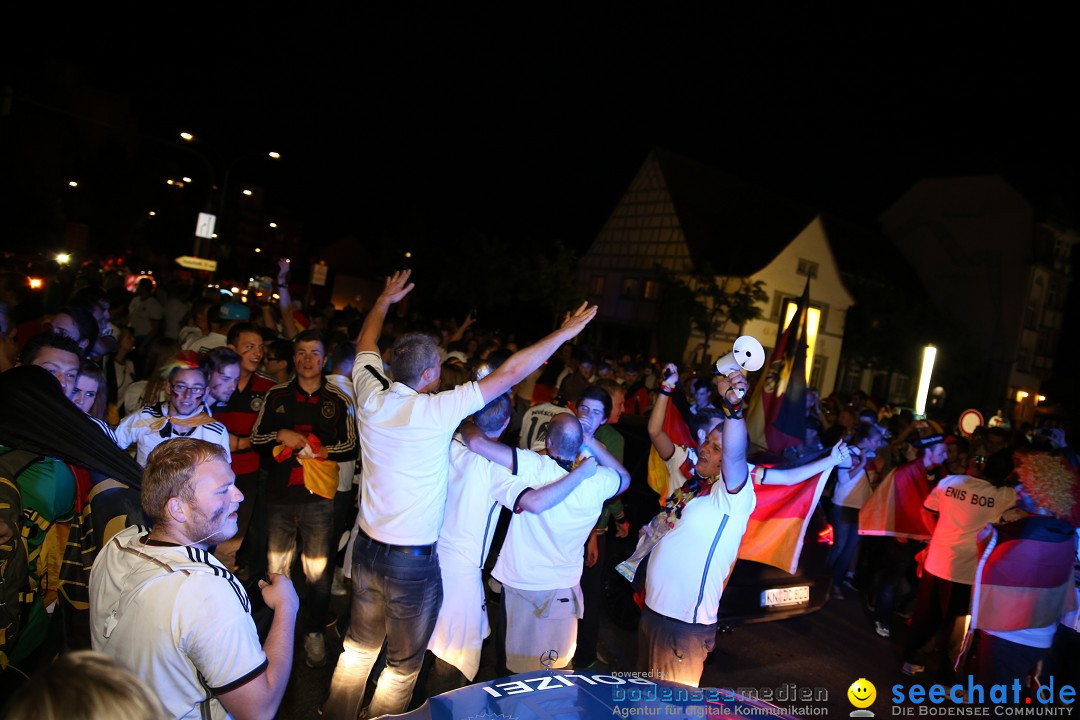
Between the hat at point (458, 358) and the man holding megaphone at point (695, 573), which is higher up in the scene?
the hat at point (458, 358)

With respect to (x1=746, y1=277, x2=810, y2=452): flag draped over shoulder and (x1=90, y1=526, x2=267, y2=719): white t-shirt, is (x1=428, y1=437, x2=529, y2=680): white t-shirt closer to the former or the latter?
(x1=90, y1=526, x2=267, y2=719): white t-shirt

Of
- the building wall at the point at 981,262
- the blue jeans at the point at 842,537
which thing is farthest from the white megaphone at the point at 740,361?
the building wall at the point at 981,262

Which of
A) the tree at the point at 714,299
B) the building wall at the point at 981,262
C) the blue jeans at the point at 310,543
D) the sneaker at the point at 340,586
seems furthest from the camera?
the building wall at the point at 981,262

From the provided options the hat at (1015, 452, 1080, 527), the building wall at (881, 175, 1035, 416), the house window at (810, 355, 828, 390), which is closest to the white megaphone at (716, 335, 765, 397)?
the hat at (1015, 452, 1080, 527)

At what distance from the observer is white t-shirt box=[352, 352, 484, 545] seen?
3664 mm

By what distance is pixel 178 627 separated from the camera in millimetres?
1974

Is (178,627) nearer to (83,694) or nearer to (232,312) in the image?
(83,694)

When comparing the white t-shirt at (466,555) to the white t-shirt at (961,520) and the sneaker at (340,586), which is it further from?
the white t-shirt at (961,520)

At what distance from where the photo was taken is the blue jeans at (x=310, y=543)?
195 inches

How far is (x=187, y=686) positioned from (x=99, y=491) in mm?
1507

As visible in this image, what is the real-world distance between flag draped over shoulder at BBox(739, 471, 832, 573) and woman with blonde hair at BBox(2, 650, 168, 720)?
463cm

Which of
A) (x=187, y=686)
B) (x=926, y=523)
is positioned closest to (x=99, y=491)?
(x=187, y=686)

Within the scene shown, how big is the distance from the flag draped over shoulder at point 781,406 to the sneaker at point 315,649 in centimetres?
470

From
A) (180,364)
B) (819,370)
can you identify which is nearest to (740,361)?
(180,364)
